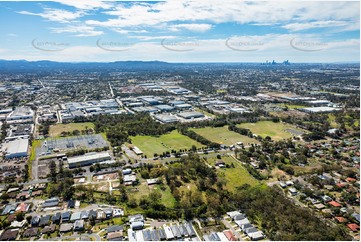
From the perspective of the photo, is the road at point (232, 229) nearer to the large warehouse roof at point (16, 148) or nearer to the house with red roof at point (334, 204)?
the house with red roof at point (334, 204)

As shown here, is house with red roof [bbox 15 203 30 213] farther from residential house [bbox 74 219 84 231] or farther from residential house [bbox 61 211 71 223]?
residential house [bbox 74 219 84 231]

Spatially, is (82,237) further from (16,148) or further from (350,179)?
(350,179)

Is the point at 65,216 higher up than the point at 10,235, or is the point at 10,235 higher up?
the point at 65,216

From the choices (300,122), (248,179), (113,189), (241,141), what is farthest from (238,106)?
(113,189)

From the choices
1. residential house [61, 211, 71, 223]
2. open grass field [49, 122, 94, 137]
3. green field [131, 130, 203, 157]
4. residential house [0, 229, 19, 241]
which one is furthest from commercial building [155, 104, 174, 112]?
residential house [0, 229, 19, 241]

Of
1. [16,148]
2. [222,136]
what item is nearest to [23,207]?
[16,148]

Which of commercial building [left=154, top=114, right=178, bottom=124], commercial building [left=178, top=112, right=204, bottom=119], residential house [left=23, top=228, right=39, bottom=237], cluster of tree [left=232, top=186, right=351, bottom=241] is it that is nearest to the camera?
cluster of tree [left=232, top=186, right=351, bottom=241]
